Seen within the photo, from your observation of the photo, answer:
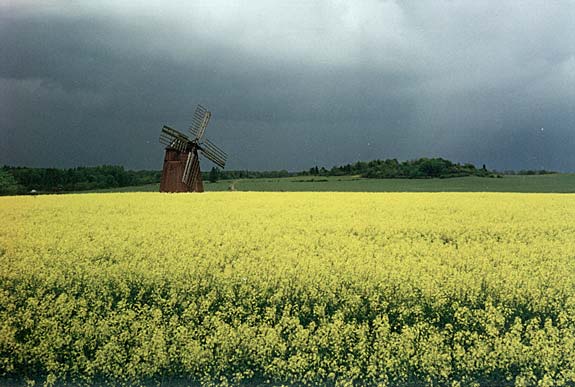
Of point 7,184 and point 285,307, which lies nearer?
point 285,307

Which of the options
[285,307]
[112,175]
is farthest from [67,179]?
[285,307]

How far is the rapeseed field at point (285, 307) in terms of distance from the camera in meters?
7.01

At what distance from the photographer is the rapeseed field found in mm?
7012

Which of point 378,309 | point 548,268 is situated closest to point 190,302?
point 378,309

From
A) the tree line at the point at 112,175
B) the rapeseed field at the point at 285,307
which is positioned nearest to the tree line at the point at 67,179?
the tree line at the point at 112,175

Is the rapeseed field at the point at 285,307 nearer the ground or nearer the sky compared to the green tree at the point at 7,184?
nearer the ground

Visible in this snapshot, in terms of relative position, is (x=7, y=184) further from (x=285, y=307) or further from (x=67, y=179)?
(x=285, y=307)

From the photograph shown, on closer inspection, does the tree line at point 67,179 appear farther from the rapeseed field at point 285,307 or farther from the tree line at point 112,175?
the rapeseed field at point 285,307

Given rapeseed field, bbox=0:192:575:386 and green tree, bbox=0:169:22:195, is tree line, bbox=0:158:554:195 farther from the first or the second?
rapeseed field, bbox=0:192:575:386

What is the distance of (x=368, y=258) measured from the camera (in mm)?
10062

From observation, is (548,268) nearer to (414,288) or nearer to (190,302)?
(414,288)

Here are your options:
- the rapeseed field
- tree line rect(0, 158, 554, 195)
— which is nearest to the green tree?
tree line rect(0, 158, 554, 195)

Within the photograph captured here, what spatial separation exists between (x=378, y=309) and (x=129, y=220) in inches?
379

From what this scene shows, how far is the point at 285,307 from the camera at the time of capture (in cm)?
800
